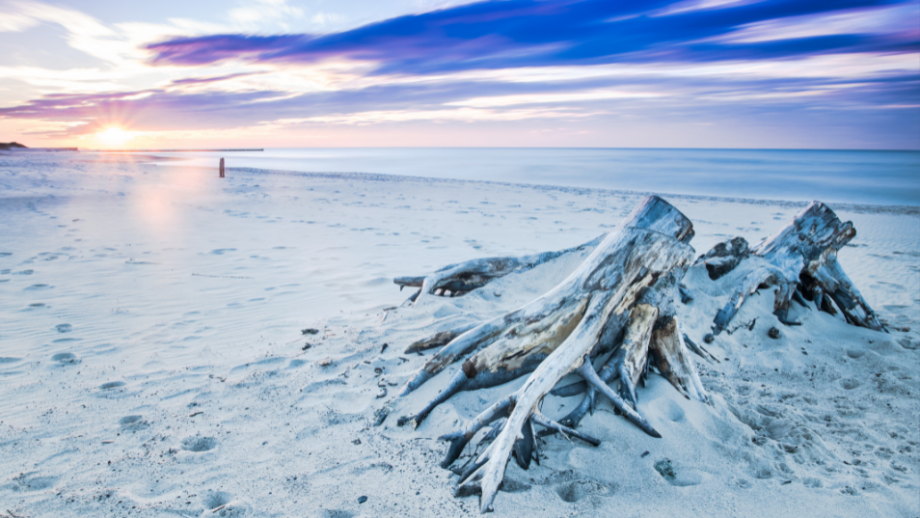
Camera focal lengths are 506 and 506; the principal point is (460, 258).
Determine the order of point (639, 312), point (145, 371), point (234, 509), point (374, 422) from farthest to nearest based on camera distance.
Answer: point (145, 371), point (639, 312), point (374, 422), point (234, 509)

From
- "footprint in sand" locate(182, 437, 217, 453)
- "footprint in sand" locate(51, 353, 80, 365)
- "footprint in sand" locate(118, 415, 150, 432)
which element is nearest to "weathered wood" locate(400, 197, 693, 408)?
"footprint in sand" locate(182, 437, 217, 453)

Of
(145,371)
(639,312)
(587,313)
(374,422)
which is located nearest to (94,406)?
(145,371)

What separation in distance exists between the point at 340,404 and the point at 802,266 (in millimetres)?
4591

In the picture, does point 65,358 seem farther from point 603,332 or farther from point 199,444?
point 603,332

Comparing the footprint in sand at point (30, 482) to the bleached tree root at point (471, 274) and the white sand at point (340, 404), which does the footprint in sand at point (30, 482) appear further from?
the bleached tree root at point (471, 274)

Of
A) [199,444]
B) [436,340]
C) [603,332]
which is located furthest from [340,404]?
[603,332]

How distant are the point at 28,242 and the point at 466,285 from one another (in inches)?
285

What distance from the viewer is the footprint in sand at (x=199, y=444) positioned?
2791 millimetres

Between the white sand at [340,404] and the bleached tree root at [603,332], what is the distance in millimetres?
143

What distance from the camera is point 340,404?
3.25 metres

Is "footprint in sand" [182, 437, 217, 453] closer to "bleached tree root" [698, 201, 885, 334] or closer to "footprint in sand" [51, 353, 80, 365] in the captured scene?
"footprint in sand" [51, 353, 80, 365]

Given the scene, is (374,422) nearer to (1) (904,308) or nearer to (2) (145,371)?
(2) (145,371)

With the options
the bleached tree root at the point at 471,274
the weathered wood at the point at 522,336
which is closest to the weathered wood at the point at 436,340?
the weathered wood at the point at 522,336

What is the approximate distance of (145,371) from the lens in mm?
3703
